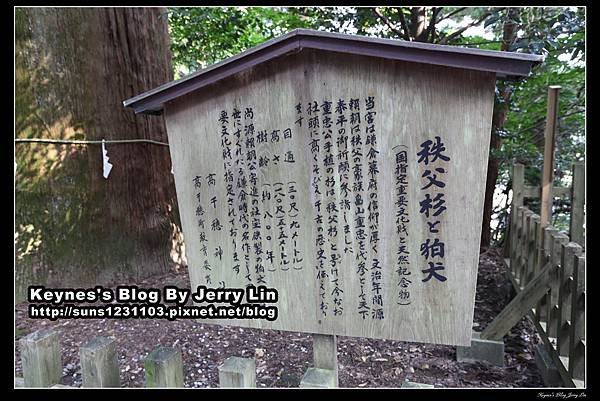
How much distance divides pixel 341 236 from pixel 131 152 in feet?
11.0

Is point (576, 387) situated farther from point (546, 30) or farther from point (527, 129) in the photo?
point (527, 129)

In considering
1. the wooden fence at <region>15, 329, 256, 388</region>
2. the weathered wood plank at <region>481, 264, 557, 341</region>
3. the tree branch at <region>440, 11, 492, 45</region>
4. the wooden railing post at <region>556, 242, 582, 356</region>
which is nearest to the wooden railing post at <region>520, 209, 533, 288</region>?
Result: the weathered wood plank at <region>481, 264, 557, 341</region>

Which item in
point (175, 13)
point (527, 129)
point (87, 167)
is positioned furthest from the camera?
point (527, 129)

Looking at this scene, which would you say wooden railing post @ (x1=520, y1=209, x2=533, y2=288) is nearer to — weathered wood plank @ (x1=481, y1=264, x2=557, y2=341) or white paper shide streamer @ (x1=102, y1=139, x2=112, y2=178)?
weathered wood plank @ (x1=481, y1=264, x2=557, y2=341)

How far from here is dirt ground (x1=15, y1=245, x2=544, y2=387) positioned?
3.20 metres

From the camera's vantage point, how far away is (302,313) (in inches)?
83.7

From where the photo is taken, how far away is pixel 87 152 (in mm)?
4242

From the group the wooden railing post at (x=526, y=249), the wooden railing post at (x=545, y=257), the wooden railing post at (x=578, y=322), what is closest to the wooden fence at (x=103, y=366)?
the wooden railing post at (x=578, y=322)

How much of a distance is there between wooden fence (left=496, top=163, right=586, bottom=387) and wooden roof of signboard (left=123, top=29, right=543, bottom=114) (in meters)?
1.69

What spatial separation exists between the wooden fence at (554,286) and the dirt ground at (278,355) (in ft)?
1.22

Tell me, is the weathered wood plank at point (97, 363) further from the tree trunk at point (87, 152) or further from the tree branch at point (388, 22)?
the tree branch at point (388, 22)

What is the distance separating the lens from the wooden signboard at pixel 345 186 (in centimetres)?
182

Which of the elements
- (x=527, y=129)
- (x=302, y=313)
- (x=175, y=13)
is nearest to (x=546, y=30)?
(x=527, y=129)

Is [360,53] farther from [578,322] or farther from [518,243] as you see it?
[518,243]
